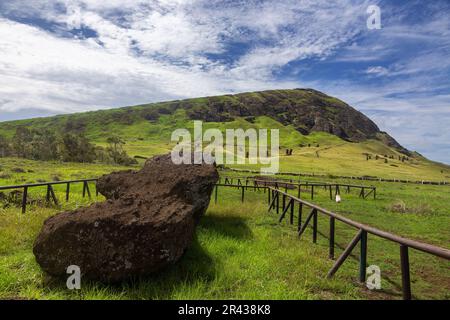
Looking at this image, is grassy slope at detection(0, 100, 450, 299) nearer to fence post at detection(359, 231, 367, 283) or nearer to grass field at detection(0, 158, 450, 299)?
grass field at detection(0, 158, 450, 299)

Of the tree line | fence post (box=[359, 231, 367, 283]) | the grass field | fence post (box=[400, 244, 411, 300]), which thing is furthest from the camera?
the tree line

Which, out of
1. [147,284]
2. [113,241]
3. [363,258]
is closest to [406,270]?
[363,258]

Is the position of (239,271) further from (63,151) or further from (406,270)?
(63,151)

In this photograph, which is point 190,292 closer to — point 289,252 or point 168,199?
point 168,199

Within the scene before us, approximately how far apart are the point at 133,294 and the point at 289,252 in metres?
4.08

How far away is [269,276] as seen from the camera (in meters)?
6.26

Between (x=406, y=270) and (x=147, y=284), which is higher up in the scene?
(x=406, y=270)

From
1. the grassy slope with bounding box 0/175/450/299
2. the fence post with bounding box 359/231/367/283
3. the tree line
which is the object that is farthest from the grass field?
the tree line

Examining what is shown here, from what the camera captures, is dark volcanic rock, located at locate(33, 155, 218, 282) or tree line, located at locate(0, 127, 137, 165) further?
tree line, located at locate(0, 127, 137, 165)

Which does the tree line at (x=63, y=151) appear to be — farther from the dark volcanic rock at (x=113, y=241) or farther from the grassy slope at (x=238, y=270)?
the dark volcanic rock at (x=113, y=241)

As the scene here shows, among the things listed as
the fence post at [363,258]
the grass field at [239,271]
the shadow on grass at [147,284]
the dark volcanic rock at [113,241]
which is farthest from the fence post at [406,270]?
the dark volcanic rock at [113,241]

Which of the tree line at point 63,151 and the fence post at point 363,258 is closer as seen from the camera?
the fence post at point 363,258

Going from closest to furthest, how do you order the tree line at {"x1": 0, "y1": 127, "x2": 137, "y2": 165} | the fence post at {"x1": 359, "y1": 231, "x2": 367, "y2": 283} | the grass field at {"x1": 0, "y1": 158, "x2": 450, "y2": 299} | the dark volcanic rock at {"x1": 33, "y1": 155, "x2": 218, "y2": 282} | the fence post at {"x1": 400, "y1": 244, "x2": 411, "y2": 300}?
the fence post at {"x1": 400, "y1": 244, "x2": 411, "y2": 300} < the grass field at {"x1": 0, "y1": 158, "x2": 450, "y2": 299} < the dark volcanic rock at {"x1": 33, "y1": 155, "x2": 218, "y2": 282} < the fence post at {"x1": 359, "y1": 231, "x2": 367, "y2": 283} < the tree line at {"x1": 0, "y1": 127, "x2": 137, "y2": 165}
